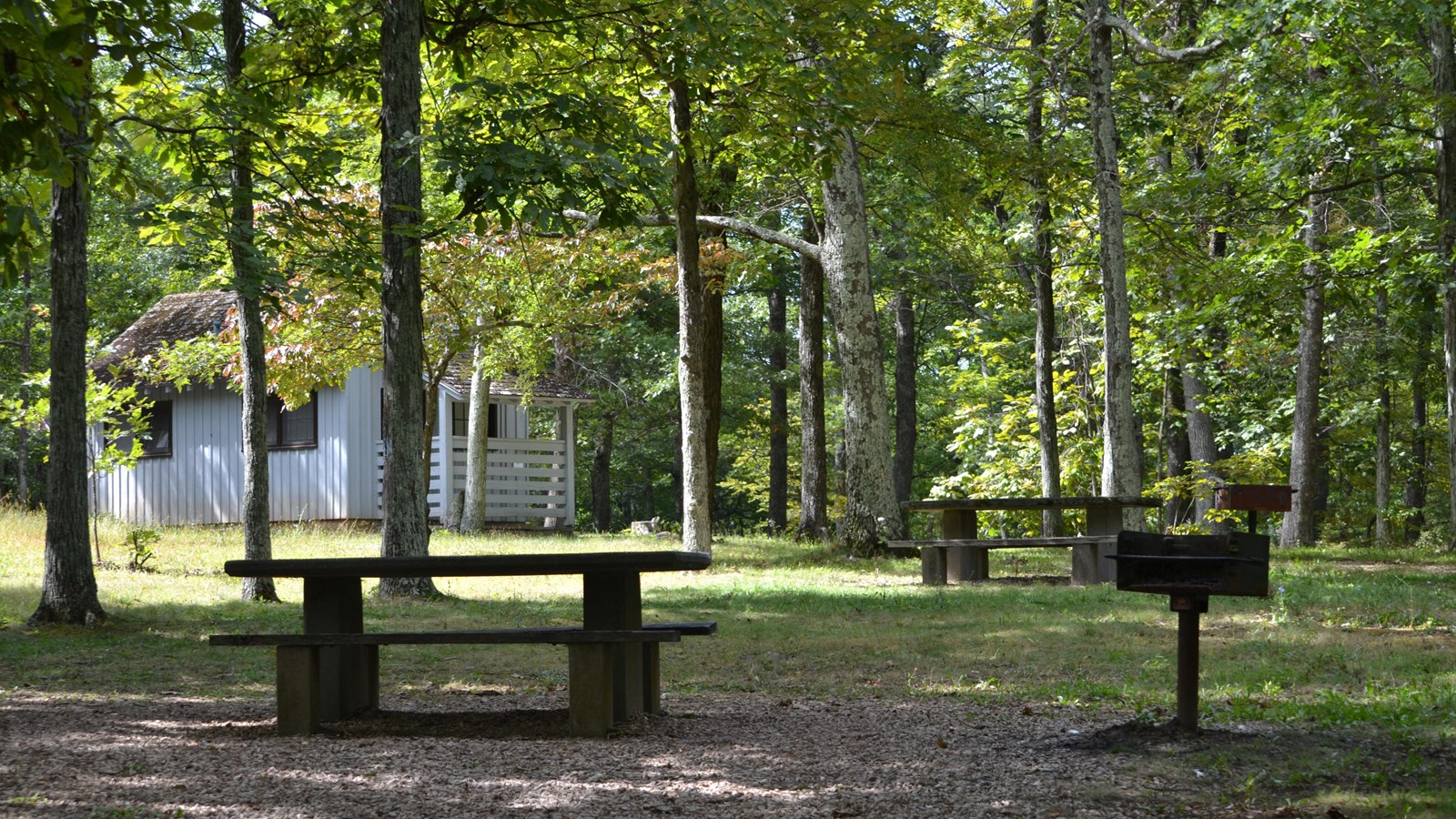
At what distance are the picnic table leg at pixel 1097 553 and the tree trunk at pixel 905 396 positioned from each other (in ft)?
64.4

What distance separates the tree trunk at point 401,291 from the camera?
10898mm

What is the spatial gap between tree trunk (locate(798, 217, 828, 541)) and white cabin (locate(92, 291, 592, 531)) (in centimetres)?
756

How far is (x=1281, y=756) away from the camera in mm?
5410

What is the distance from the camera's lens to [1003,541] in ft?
48.6

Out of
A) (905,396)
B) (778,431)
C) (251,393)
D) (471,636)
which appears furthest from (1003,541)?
(905,396)

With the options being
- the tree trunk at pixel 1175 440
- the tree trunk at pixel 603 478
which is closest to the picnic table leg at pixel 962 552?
the tree trunk at pixel 1175 440

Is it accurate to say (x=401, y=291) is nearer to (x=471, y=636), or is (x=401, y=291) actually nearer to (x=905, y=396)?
(x=471, y=636)

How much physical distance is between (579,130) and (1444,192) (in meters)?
11.3

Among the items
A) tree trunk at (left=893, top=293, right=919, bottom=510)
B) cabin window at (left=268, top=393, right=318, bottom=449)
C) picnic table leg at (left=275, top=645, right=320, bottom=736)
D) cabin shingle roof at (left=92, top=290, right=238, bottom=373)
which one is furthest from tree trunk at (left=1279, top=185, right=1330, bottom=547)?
cabin shingle roof at (left=92, top=290, right=238, bottom=373)

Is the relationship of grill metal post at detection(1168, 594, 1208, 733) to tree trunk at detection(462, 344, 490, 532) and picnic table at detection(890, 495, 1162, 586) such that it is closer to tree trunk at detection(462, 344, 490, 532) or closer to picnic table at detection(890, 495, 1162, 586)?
picnic table at detection(890, 495, 1162, 586)

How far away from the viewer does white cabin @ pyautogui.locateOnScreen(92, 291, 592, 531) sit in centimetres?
2697

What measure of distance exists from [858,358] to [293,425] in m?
15.0

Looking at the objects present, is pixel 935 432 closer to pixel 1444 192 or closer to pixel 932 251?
pixel 932 251

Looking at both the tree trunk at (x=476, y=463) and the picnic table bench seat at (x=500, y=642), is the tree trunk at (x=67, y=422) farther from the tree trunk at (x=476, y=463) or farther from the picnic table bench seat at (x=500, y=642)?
the tree trunk at (x=476, y=463)
